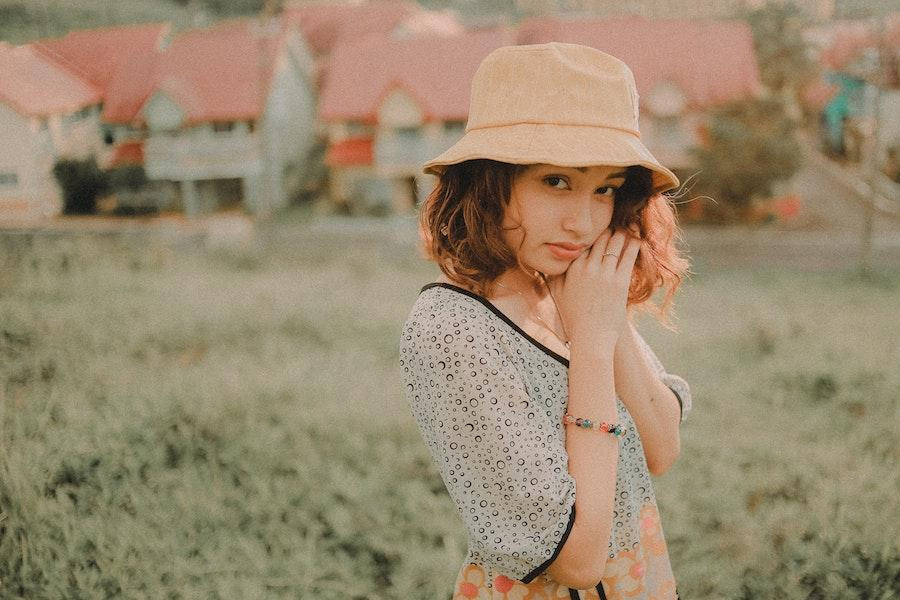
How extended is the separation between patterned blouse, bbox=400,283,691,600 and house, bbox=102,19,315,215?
12.3 feet

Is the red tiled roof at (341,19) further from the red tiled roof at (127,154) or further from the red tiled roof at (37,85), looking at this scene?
the red tiled roof at (37,85)

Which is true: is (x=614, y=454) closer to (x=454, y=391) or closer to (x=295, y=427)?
(x=454, y=391)

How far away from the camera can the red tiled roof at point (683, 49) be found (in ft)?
59.3

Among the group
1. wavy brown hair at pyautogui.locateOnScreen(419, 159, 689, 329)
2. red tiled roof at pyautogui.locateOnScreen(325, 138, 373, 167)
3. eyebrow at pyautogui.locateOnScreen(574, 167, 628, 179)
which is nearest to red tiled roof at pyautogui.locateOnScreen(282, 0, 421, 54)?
red tiled roof at pyautogui.locateOnScreen(325, 138, 373, 167)

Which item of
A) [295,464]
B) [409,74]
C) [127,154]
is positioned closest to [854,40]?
[409,74]

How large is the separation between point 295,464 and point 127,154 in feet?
9.89

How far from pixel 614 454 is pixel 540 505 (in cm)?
Result: 18

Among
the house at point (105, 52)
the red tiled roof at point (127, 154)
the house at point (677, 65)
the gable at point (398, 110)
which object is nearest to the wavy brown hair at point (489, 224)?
the house at point (105, 52)

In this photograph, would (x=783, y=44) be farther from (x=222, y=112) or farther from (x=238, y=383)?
(x=238, y=383)

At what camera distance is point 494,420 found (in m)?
1.15

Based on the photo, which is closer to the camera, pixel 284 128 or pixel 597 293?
pixel 597 293

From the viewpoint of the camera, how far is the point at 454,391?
117 cm

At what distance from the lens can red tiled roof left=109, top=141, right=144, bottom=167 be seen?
4601mm

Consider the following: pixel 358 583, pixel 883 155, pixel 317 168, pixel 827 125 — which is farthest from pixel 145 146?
pixel 827 125
